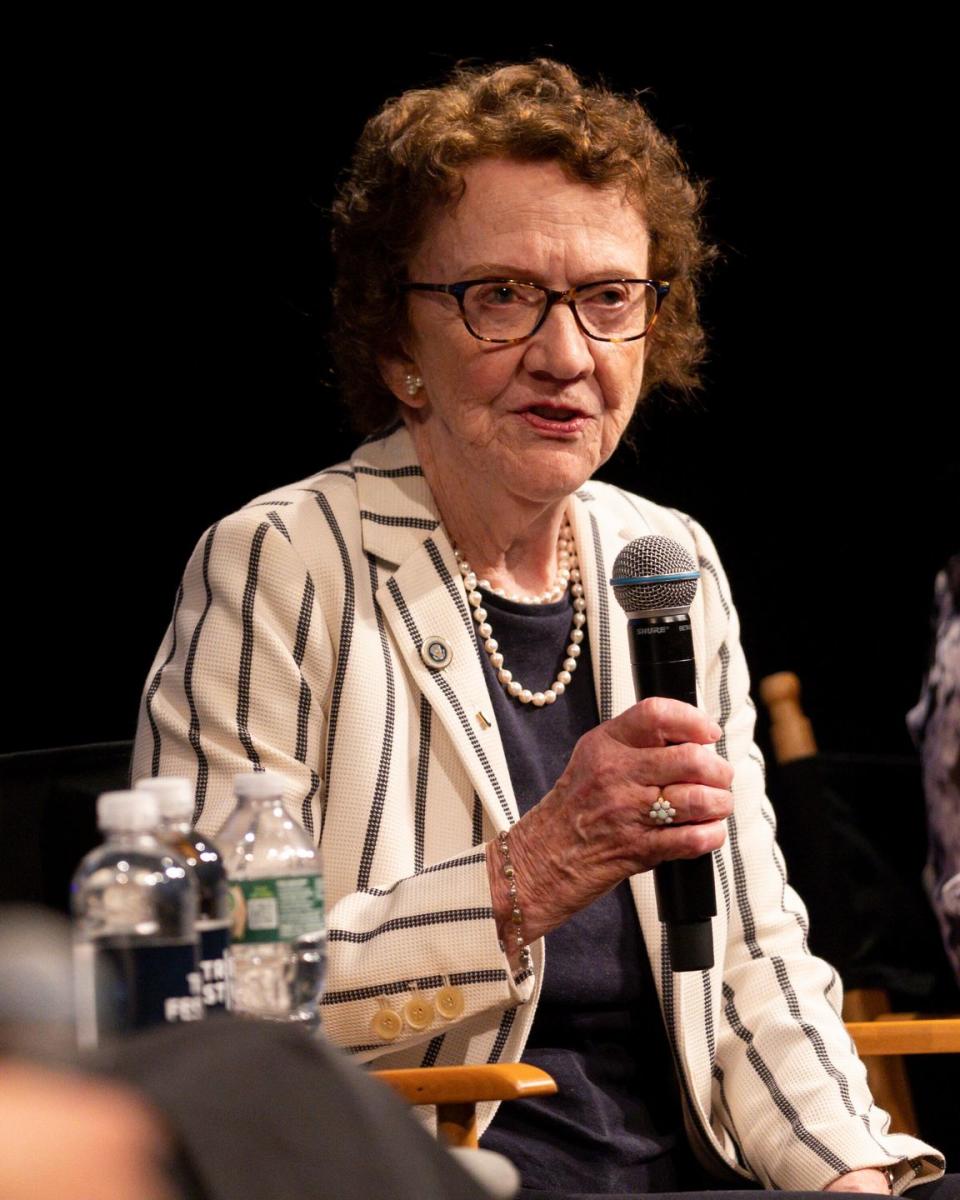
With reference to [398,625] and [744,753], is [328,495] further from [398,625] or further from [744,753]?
[744,753]

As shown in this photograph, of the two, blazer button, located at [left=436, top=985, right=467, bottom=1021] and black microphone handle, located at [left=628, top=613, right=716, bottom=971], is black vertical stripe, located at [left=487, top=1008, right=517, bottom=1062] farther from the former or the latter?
black microphone handle, located at [left=628, top=613, right=716, bottom=971]

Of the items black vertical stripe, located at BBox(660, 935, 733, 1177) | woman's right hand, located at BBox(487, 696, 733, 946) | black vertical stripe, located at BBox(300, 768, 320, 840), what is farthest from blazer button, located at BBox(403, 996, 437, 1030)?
black vertical stripe, located at BBox(660, 935, 733, 1177)

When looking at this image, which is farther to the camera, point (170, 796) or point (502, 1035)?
point (502, 1035)

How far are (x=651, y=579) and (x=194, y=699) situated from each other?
1.86 ft

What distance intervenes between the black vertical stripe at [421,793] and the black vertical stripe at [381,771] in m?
0.05

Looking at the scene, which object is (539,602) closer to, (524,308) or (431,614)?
(431,614)

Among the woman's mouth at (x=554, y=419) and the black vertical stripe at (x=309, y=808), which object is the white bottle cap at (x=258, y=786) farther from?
the woman's mouth at (x=554, y=419)

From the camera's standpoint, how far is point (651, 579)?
5.35ft

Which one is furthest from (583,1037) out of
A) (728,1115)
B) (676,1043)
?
(728,1115)

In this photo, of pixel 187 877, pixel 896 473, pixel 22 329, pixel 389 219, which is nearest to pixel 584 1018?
pixel 187 877

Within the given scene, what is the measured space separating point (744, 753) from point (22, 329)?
1.57 meters

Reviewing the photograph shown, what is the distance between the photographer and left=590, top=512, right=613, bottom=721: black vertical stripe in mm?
2111

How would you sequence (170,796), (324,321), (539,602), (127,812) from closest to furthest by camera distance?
1. (127,812)
2. (170,796)
3. (539,602)
4. (324,321)

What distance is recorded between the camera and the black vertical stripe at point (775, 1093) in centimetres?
189
